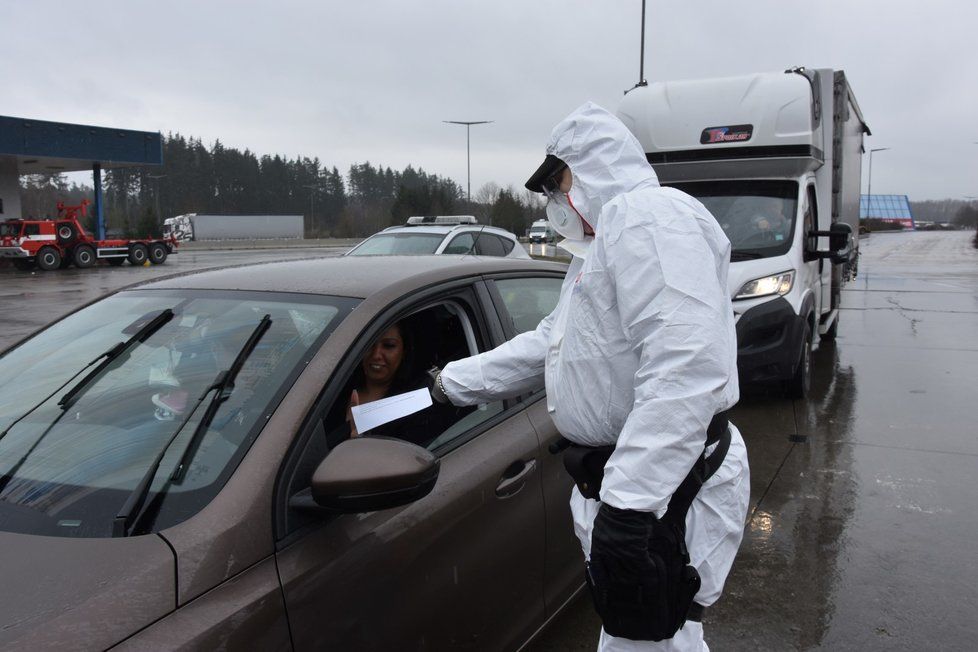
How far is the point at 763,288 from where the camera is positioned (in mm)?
6367

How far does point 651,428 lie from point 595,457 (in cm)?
30

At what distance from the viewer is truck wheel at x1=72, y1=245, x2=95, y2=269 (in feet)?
89.2

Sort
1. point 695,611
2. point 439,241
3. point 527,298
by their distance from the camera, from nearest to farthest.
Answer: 1. point 695,611
2. point 527,298
3. point 439,241

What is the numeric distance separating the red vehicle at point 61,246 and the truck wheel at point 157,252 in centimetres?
4

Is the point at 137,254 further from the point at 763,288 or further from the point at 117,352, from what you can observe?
the point at 117,352

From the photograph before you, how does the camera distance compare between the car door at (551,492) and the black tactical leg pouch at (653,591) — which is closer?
the black tactical leg pouch at (653,591)

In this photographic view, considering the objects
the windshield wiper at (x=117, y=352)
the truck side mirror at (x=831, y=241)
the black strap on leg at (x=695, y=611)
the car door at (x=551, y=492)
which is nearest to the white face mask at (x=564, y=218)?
the car door at (x=551, y=492)

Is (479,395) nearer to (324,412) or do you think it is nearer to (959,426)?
(324,412)

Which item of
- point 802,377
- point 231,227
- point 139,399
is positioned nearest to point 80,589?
point 139,399

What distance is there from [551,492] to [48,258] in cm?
2883

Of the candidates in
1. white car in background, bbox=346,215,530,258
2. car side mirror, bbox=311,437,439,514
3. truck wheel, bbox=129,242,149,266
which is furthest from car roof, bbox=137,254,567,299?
truck wheel, bbox=129,242,149,266

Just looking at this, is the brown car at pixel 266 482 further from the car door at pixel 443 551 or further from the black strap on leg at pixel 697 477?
the black strap on leg at pixel 697 477

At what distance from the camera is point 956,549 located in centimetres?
373

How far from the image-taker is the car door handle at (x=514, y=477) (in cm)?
228
